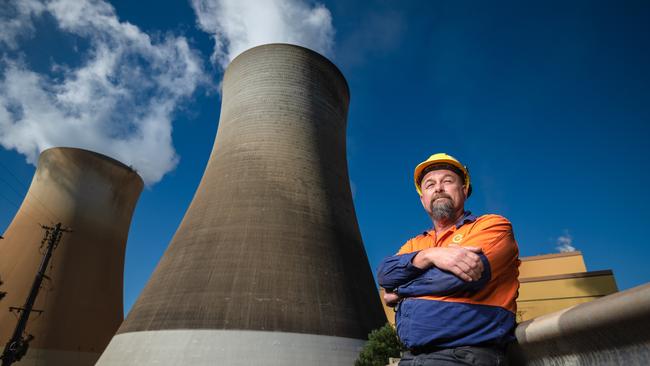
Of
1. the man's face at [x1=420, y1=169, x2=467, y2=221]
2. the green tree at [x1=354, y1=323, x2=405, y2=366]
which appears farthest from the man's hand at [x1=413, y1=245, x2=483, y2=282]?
the green tree at [x1=354, y1=323, x2=405, y2=366]

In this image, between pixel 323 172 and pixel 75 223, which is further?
pixel 75 223

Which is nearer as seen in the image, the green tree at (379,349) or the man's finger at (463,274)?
the man's finger at (463,274)

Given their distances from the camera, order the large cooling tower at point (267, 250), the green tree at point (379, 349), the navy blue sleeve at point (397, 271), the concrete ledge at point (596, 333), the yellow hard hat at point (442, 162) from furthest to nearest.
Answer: the green tree at point (379, 349) < the large cooling tower at point (267, 250) < the yellow hard hat at point (442, 162) < the navy blue sleeve at point (397, 271) < the concrete ledge at point (596, 333)

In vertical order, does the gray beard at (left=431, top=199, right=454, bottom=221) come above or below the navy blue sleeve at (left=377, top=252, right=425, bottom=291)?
above

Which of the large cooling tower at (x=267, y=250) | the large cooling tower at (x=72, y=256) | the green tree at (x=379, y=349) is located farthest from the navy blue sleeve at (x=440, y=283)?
the large cooling tower at (x=72, y=256)

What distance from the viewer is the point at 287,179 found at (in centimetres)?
1199

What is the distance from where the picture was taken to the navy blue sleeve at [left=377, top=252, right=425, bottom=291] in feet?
5.09

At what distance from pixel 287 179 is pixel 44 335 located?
12.9 meters

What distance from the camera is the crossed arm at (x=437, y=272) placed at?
1346mm

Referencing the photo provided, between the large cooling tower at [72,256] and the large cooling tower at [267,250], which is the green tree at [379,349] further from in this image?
the large cooling tower at [72,256]

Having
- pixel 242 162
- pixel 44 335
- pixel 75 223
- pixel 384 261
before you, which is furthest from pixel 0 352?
pixel 384 261

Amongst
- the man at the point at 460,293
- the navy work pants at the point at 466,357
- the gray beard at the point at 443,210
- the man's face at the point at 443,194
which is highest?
the man's face at the point at 443,194

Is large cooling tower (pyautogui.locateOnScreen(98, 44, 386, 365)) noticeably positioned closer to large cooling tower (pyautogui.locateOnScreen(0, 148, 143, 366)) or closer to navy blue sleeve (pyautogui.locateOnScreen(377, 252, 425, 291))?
navy blue sleeve (pyautogui.locateOnScreen(377, 252, 425, 291))

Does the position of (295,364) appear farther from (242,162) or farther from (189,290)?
(242,162)
